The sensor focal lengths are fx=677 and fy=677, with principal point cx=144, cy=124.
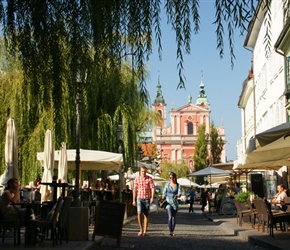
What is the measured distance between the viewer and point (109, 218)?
572 inches

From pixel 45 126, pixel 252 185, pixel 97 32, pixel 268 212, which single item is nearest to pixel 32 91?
pixel 97 32

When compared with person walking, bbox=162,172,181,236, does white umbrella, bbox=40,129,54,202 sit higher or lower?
higher

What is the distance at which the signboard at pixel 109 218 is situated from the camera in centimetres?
1449

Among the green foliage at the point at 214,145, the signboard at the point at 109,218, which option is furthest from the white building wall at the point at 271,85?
the green foliage at the point at 214,145

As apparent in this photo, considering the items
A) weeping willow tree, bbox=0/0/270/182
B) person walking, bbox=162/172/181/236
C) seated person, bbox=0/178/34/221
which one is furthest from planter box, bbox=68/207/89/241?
weeping willow tree, bbox=0/0/270/182

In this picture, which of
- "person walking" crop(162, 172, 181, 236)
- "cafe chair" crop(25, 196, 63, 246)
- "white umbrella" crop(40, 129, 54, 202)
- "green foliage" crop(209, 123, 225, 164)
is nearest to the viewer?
"cafe chair" crop(25, 196, 63, 246)

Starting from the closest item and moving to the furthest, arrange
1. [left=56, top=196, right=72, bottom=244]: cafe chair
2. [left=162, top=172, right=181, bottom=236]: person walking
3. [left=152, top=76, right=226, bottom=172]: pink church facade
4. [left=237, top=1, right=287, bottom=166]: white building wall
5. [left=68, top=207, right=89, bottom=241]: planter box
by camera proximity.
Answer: [left=56, top=196, right=72, bottom=244]: cafe chair < [left=68, top=207, right=89, bottom=241]: planter box < [left=162, top=172, right=181, bottom=236]: person walking < [left=237, top=1, right=287, bottom=166]: white building wall < [left=152, top=76, right=226, bottom=172]: pink church facade

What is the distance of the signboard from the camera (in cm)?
1449

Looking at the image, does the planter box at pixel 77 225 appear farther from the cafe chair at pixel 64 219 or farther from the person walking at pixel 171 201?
the person walking at pixel 171 201

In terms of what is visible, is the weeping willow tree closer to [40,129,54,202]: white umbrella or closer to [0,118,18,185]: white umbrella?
[0,118,18,185]: white umbrella

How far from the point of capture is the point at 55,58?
6152 millimetres

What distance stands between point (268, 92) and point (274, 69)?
402cm

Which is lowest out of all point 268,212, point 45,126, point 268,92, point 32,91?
point 268,212

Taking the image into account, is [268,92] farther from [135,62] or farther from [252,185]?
[135,62]
